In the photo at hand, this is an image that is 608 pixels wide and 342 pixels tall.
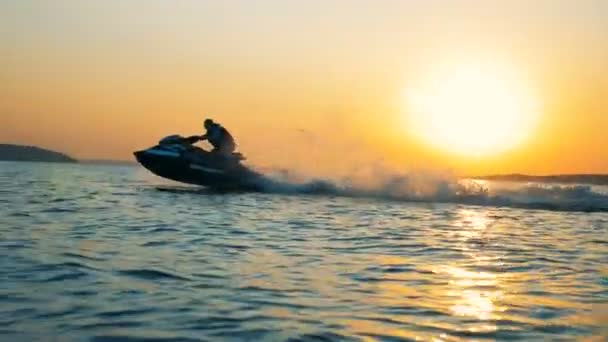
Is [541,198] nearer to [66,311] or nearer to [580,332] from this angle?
[580,332]

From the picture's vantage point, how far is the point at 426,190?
113 ft

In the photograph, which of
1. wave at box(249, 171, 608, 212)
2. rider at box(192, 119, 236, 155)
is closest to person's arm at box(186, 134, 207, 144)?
rider at box(192, 119, 236, 155)

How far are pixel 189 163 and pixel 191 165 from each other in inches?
7.0

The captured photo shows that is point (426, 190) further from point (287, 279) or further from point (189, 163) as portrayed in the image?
point (287, 279)

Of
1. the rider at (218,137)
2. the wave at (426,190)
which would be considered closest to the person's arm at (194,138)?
the rider at (218,137)

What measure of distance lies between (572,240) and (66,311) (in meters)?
12.6

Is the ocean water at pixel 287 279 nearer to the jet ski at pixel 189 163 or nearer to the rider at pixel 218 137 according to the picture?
the jet ski at pixel 189 163

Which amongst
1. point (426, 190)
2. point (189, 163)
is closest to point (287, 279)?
point (189, 163)

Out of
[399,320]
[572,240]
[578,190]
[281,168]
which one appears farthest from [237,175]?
[399,320]

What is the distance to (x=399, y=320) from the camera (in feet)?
22.0

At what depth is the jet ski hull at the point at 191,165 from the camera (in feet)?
107

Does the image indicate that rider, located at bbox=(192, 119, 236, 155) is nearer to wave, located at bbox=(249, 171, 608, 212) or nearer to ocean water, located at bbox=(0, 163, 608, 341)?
wave, located at bbox=(249, 171, 608, 212)

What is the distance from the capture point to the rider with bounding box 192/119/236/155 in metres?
33.1

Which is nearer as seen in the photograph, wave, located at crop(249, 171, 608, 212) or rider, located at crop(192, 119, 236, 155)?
wave, located at crop(249, 171, 608, 212)
